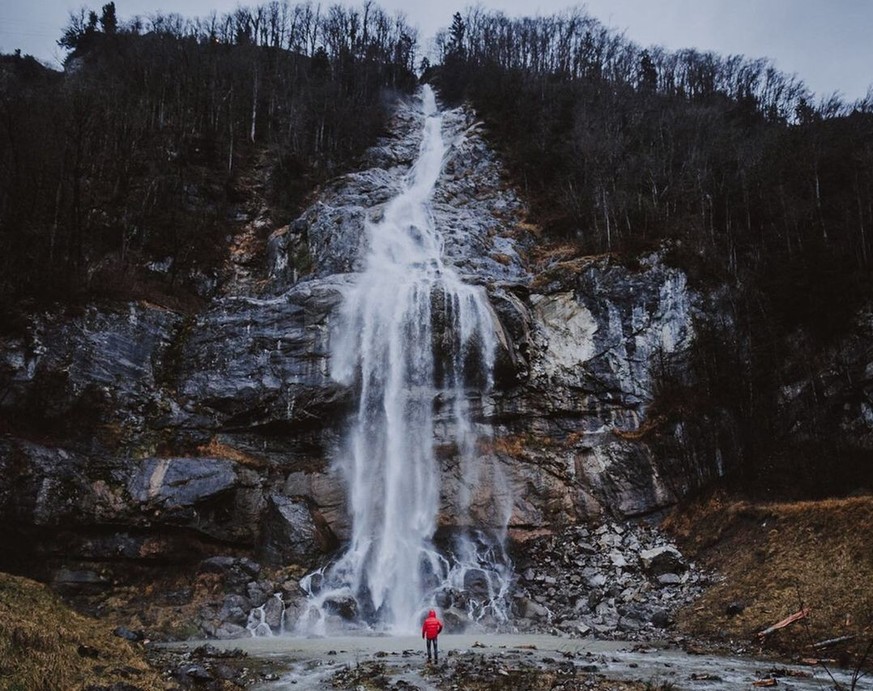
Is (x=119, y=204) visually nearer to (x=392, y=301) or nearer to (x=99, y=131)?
(x=99, y=131)

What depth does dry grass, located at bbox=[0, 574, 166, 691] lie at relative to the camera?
7.80 meters

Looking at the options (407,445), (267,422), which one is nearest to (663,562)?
(407,445)

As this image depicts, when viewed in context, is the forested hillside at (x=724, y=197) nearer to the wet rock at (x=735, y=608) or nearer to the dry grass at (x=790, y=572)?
the dry grass at (x=790, y=572)

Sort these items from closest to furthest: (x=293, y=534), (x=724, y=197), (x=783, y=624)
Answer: (x=783, y=624)
(x=293, y=534)
(x=724, y=197)

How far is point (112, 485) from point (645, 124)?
1479 inches

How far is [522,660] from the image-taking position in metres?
11.6

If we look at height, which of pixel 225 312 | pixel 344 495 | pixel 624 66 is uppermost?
pixel 624 66

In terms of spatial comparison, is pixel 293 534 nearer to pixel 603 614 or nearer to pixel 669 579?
pixel 603 614

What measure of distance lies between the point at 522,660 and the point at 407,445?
10.6 m

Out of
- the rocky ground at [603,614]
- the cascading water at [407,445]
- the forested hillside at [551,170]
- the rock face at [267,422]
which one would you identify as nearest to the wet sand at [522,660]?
the rocky ground at [603,614]

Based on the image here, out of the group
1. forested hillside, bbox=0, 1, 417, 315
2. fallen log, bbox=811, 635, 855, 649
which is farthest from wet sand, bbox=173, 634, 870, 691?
forested hillside, bbox=0, 1, 417, 315

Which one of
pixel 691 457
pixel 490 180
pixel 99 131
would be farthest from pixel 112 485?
pixel 490 180

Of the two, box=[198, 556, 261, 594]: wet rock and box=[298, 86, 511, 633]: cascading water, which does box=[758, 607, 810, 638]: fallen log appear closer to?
box=[298, 86, 511, 633]: cascading water

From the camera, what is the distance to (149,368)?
21109 millimetres
